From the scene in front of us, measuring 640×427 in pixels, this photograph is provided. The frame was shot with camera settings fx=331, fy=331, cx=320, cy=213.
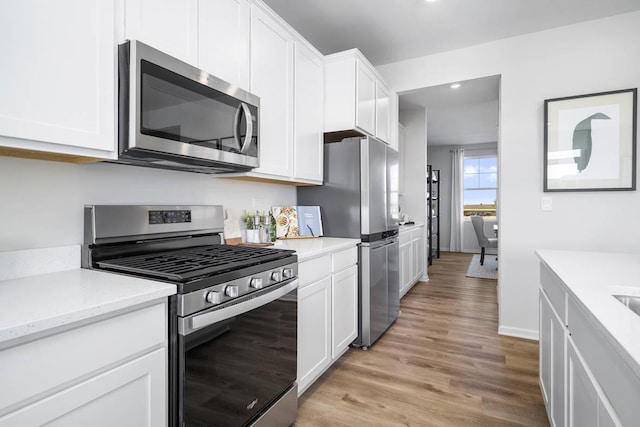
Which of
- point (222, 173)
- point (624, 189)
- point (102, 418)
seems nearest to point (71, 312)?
point (102, 418)

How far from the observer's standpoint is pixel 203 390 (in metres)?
1.17

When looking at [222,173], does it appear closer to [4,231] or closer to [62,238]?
[62,238]

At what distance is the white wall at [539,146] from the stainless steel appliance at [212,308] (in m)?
2.32

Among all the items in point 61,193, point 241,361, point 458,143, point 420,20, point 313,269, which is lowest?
point 241,361

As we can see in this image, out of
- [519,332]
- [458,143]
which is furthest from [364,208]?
[458,143]

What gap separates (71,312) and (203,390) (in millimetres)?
559

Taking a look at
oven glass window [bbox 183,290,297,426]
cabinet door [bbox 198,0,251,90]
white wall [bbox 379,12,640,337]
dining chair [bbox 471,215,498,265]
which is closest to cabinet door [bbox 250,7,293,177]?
cabinet door [bbox 198,0,251,90]

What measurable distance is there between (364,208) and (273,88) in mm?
Result: 1113

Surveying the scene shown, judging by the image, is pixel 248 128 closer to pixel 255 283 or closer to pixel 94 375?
pixel 255 283

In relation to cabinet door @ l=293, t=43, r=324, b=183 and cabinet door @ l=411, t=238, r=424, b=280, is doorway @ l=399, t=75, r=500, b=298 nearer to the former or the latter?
cabinet door @ l=411, t=238, r=424, b=280

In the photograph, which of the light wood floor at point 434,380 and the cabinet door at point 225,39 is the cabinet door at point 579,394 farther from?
the cabinet door at point 225,39

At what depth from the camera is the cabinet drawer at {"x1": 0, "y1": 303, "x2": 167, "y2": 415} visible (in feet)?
2.43

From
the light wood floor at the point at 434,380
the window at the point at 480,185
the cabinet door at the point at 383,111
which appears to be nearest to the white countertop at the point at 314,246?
the light wood floor at the point at 434,380

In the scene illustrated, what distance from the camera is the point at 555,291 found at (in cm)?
149
